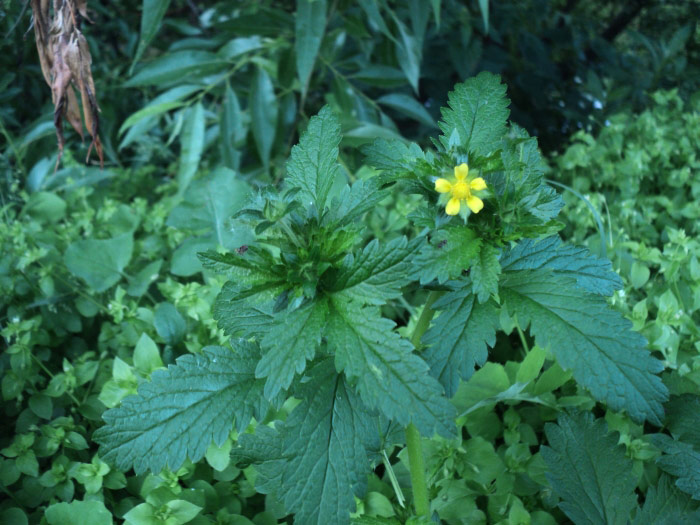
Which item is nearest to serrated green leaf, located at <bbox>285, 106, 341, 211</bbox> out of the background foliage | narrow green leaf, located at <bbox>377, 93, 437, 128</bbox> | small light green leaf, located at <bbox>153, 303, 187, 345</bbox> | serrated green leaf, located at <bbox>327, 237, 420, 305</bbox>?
serrated green leaf, located at <bbox>327, 237, 420, 305</bbox>

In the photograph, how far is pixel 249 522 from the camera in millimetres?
1004

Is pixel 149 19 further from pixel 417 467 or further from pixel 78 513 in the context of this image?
pixel 417 467

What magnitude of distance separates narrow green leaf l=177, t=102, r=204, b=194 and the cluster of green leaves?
3.46 feet

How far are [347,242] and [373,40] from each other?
5.46 ft

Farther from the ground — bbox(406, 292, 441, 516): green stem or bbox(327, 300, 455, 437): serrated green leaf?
bbox(327, 300, 455, 437): serrated green leaf

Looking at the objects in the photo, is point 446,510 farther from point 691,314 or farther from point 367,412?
point 691,314

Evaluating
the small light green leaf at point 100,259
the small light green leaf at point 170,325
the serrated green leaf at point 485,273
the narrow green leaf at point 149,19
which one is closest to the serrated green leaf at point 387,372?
the serrated green leaf at point 485,273

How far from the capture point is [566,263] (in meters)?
0.81

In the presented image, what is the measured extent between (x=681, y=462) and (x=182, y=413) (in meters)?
0.74

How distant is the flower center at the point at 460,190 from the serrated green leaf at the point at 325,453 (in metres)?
0.29

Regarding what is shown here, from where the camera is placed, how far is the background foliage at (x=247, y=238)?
1022 millimetres

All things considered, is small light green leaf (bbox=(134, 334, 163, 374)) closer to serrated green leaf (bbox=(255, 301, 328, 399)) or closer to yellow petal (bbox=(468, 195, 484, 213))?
serrated green leaf (bbox=(255, 301, 328, 399))

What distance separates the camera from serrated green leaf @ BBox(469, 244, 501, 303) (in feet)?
2.35

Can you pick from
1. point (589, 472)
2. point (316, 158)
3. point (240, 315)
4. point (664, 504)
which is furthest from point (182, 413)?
point (664, 504)
